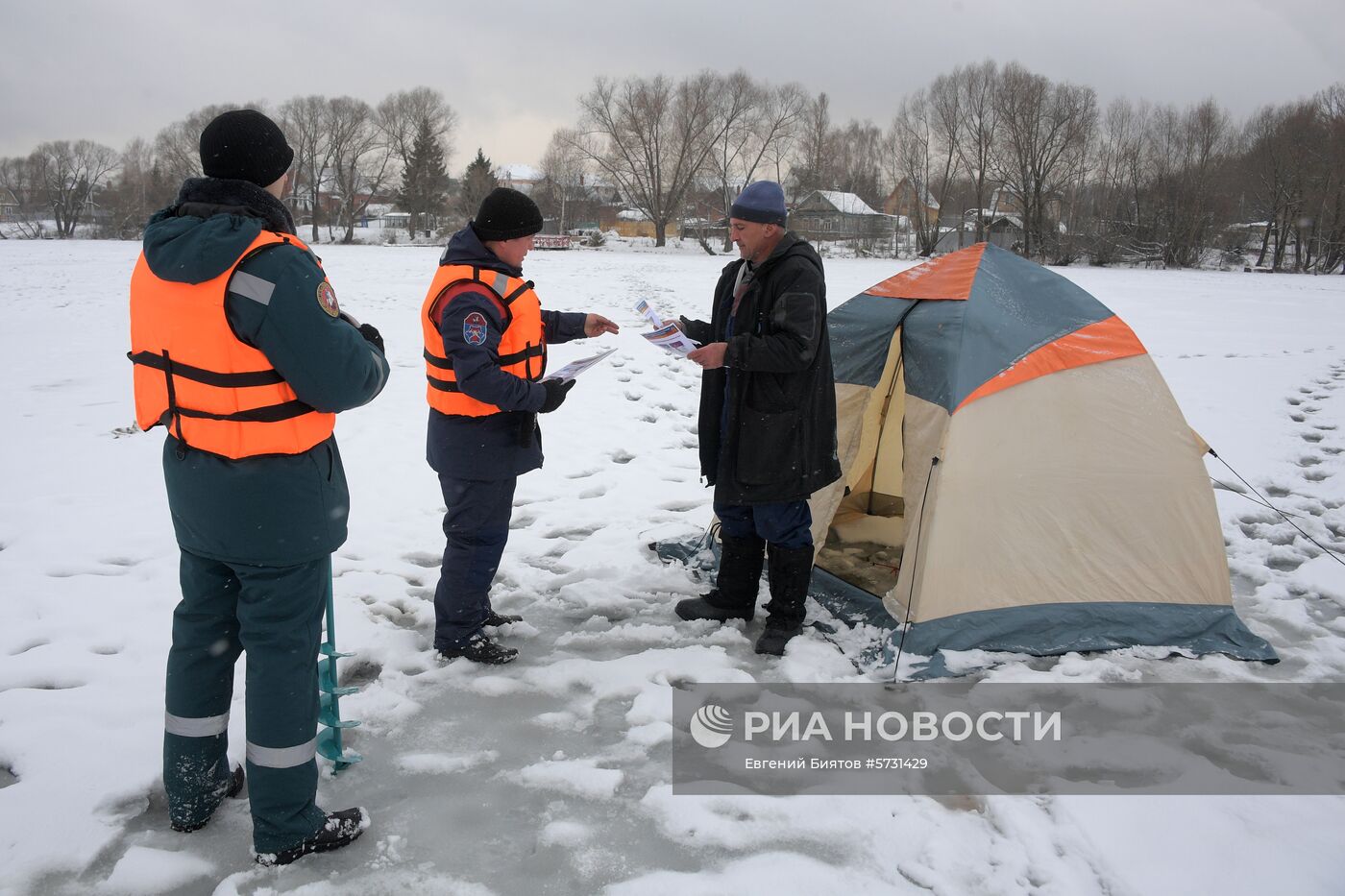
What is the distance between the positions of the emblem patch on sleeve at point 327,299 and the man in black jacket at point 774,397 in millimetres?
1593

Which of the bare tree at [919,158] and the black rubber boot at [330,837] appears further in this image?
the bare tree at [919,158]

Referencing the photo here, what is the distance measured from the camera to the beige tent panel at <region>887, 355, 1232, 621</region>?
148 inches

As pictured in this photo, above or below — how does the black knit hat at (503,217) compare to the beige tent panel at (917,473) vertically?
above

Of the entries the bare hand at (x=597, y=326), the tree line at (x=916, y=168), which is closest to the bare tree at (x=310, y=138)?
the tree line at (x=916, y=168)

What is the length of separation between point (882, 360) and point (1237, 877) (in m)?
2.65

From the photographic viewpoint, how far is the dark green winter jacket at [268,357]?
2.19 metres

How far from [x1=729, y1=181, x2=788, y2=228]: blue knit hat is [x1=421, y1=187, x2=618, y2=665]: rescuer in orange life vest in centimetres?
90

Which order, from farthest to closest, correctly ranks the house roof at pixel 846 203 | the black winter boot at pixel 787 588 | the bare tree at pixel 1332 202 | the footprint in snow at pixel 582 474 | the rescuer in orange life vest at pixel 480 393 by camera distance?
the house roof at pixel 846 203
the bare tree at pixel 1332 202
the footprint in snow at pixel 582 474
the black winter boot at pixel 787 588
the rescuer in orange life vest at pixel 480 393

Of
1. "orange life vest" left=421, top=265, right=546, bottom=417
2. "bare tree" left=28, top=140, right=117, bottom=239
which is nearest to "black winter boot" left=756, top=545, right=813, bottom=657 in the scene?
"orange life vest" left=421, top=265, right=546, bottom=417

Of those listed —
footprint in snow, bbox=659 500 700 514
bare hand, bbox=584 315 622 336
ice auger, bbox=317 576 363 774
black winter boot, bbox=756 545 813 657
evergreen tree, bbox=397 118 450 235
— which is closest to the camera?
ice auger, bbox=317 576 363 774

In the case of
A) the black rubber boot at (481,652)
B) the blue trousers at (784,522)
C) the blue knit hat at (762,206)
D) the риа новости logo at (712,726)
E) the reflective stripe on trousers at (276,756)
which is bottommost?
the риа новости logo at (712,726)

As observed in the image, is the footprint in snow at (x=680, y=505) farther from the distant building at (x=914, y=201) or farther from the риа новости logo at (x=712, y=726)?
the distant building at (x=914, y=201)

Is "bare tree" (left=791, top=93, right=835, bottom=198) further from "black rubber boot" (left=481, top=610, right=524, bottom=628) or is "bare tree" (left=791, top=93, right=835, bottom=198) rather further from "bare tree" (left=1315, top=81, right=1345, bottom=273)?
"black rubber boot" (left=481, top=610, right=524, bottom=628)

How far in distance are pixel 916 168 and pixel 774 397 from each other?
161 feet
